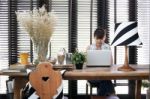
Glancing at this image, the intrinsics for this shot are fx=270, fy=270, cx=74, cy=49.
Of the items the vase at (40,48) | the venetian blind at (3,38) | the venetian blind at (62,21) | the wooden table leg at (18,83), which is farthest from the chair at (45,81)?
the venetian blind at (3,38)

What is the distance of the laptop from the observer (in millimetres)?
2943

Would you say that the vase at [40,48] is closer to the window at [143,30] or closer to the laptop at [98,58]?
the laptop at [98,58]

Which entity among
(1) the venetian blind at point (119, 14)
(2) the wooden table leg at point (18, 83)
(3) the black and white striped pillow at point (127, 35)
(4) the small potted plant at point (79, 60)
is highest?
(1) the venetian blind at point (119, 14)

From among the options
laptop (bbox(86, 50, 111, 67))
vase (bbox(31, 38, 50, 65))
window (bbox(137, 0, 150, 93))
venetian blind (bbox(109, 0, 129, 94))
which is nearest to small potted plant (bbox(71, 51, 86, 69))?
laptop (bbox(86, 50, 111, 67))

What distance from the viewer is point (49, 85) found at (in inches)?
91.0

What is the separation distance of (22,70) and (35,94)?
0.39 m

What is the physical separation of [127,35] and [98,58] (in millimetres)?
465

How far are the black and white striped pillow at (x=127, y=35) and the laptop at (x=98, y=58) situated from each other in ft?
0.85

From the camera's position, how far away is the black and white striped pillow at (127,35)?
2.64 m

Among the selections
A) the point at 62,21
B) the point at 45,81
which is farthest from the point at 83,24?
the point at 45,81

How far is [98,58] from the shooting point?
2.96 meters

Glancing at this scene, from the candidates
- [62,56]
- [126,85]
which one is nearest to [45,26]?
[62,56]

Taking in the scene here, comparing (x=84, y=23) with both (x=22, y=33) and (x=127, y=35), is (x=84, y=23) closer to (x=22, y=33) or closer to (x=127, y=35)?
(x=22, y=33)

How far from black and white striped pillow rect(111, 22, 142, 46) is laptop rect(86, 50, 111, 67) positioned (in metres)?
0.26
